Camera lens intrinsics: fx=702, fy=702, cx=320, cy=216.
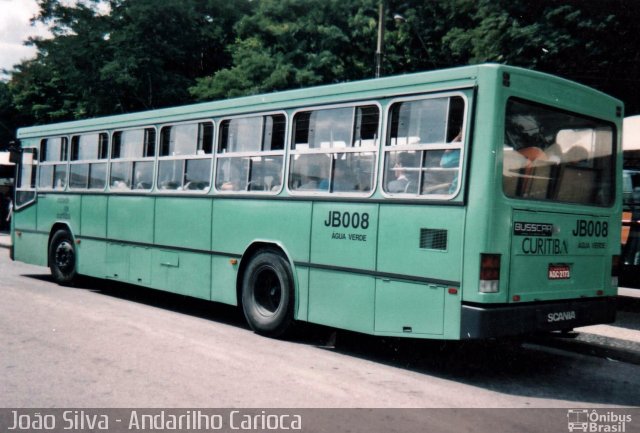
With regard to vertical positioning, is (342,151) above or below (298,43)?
below

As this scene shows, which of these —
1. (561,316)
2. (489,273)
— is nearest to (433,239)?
(489,273)

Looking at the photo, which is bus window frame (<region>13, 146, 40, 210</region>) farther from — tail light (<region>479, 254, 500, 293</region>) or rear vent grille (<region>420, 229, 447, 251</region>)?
tail light (<region>479, 254, 500, 293</region>)

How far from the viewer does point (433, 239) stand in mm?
6570

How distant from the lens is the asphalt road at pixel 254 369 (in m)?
5.65

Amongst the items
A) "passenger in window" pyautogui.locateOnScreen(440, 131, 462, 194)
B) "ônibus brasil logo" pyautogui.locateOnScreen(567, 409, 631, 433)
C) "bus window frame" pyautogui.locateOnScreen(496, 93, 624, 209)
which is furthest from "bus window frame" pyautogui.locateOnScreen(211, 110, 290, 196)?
"ônibus brasil logo" pyautogui.locateOnScreen(567, 409, 631, 433)

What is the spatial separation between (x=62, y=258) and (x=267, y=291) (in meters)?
5.59

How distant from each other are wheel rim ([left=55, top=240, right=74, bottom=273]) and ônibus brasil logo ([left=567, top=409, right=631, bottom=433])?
919cm

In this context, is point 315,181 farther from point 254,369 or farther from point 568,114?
Result: point 568,114

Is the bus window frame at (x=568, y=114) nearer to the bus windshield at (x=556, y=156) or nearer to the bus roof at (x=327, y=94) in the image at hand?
the bus windshield at (x=556, y=156)

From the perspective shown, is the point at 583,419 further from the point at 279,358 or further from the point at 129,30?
the point at 129,30

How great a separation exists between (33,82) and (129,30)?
14.3 meters

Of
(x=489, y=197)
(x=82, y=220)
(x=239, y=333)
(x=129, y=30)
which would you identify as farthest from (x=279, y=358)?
(x=129, y=30)

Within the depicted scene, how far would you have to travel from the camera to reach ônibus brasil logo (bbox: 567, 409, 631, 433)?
522cm

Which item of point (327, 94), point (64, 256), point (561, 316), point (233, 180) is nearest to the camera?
point (561, 316)
